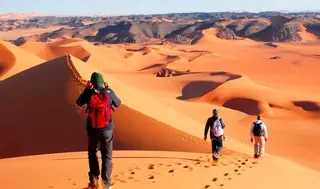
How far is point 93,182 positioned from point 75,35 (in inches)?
3498

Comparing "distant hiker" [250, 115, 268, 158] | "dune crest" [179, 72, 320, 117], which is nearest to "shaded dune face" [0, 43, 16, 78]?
"dune crest" [179, 72, 320, 117]

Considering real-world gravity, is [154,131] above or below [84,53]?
above

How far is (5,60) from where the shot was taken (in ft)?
88.6

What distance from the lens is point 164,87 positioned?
A: 29859mm

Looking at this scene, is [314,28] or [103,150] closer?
[103,150]

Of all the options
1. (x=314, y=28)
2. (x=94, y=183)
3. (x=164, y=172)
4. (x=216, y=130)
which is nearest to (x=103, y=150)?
(x=94, y=183)

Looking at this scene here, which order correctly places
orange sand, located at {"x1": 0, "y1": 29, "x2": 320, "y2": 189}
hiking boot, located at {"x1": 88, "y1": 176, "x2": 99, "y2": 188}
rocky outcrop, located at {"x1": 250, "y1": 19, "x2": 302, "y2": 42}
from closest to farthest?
hiking boot, located at {"x1": 88, "y1": 176, "x2": 99, "y2": 188} → orange sand, located at {"x1": 0, "y1": 29, "x2": 320, "y2": 189} → rocky outcrop, located at {"x1": 250, "y1": 19, "x2": 302, "y2": 42}

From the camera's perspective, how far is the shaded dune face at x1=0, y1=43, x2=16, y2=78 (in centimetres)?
2578

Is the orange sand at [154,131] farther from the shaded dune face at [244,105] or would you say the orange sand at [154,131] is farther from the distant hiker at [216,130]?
the distant hiker at [216,130]

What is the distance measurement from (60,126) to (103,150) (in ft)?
19.7

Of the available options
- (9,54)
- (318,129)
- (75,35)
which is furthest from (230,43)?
(318,129)

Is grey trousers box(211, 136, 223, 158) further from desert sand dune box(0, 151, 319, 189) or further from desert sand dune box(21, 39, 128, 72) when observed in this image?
desert sand dune box(21, 39, 128, 72)

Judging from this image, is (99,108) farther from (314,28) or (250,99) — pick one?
(314,28)

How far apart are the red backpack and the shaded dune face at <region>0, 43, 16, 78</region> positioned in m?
21.5
